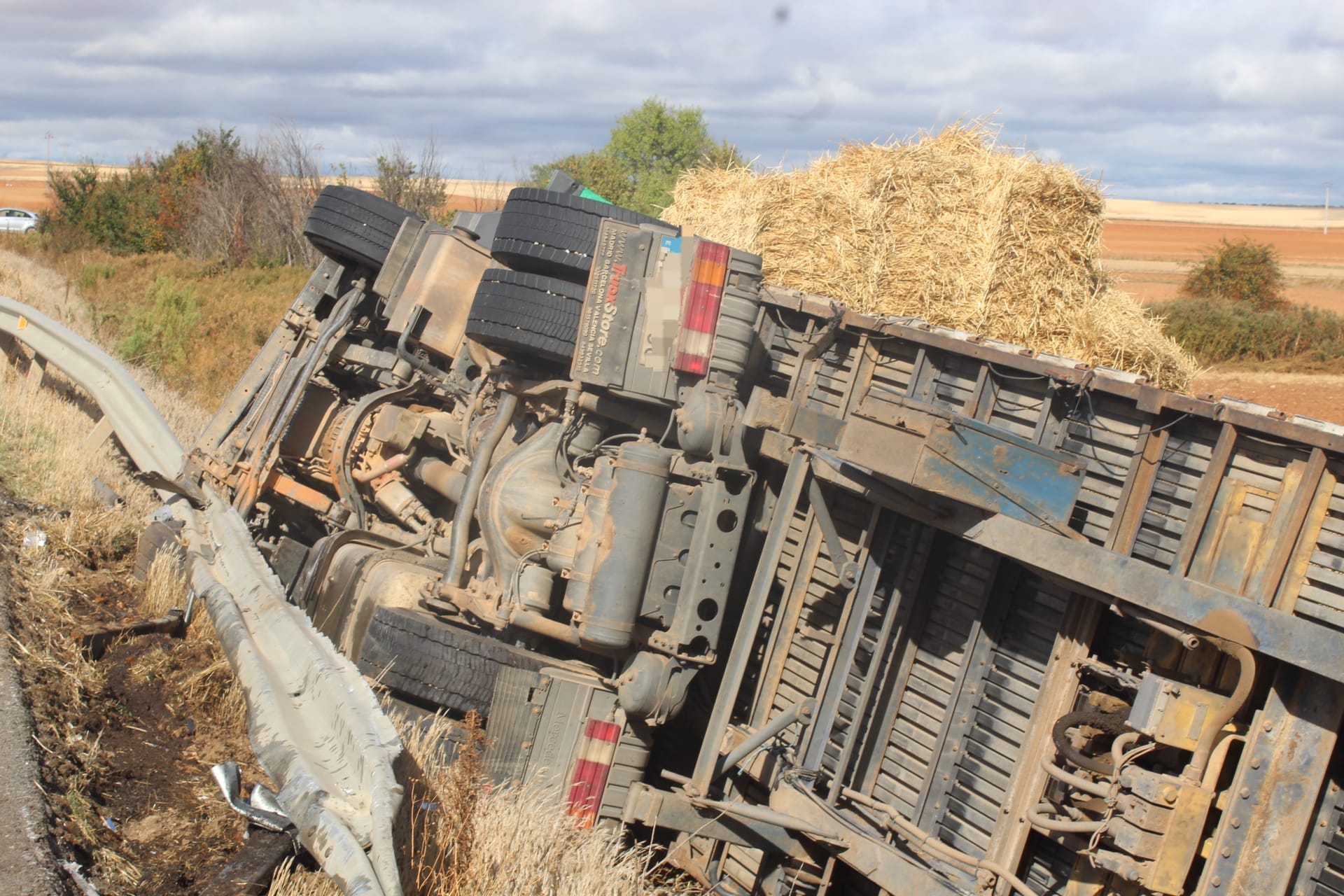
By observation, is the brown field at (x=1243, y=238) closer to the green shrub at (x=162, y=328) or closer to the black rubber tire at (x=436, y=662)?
the black rubber tire at (x=436, y=662)

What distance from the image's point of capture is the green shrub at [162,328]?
13258 millimetres

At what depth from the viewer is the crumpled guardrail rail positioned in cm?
342

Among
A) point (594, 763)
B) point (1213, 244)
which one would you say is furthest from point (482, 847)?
point (1213, 244)

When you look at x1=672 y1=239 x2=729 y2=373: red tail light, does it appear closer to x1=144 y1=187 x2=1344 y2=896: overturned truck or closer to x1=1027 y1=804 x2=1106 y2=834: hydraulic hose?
x1=144 y1=187 x2=1344 y2=896: overturned truck

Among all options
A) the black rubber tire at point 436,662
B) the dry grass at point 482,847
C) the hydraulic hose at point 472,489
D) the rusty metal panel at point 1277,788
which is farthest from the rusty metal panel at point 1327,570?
the hydraulic hose at point 472,489

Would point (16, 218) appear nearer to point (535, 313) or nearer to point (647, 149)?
point (647, 149)

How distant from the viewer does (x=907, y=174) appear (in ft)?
21.0

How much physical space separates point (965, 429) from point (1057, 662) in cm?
101

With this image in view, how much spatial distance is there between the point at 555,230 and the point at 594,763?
286cm

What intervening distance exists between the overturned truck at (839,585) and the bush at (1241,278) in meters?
16.6

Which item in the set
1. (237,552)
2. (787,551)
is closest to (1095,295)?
(787,551)

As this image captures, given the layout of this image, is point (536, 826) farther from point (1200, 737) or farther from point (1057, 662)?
point (1200, 737)

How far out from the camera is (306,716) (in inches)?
163

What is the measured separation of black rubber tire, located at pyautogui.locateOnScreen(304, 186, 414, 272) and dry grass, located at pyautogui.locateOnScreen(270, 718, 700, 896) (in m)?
4.28
